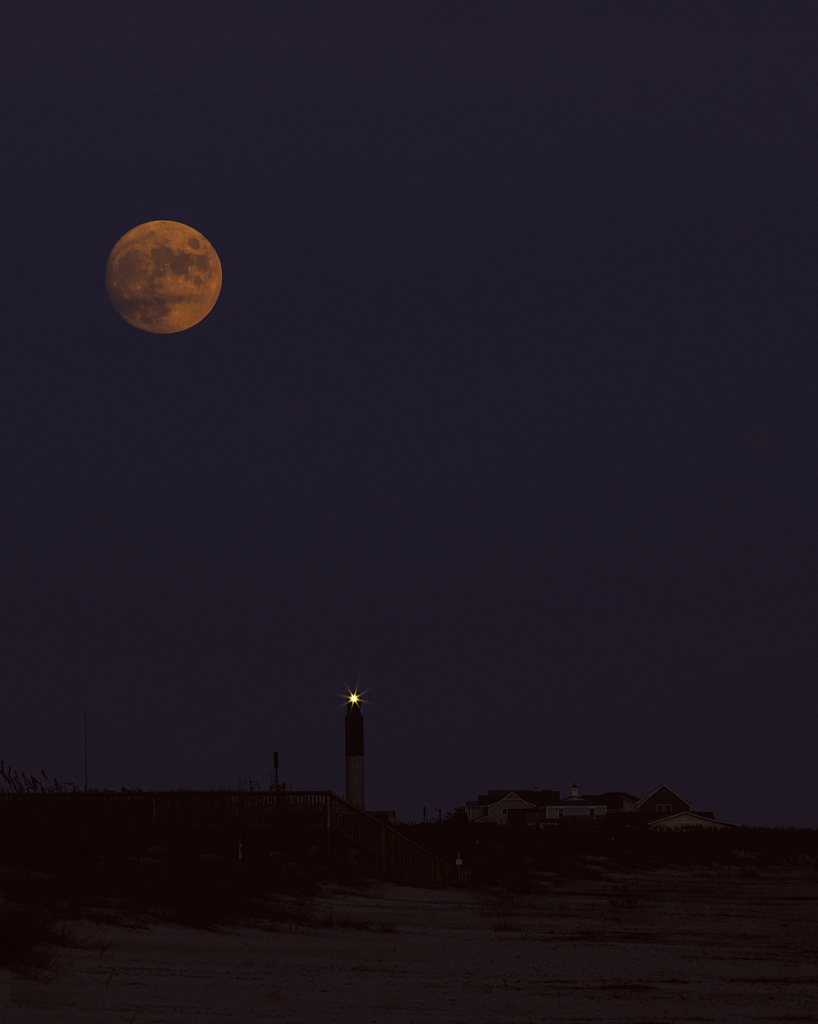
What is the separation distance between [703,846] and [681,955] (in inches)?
2055

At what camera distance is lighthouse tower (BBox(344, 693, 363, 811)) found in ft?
204

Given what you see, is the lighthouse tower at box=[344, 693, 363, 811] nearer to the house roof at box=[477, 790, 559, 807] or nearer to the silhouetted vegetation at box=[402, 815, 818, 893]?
the silhouetted vegetation at box=[402, 815, 818, 893]

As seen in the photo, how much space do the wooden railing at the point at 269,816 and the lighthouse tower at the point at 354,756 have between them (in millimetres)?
28189

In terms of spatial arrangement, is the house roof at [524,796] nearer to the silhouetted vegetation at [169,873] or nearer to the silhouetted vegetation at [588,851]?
the silhouetted vegetation at [588,851]

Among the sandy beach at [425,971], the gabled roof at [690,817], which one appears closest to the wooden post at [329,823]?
the sandy beach at [425,971]

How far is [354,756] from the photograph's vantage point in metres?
62.6

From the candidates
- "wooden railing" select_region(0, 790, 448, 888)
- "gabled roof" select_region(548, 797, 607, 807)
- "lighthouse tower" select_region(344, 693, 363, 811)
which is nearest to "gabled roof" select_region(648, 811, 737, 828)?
"gabled roof" select_region(548, 797, 607, 807)

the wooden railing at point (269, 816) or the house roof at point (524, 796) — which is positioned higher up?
the wooden railing at point (269, 816)

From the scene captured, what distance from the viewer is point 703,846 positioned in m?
67.5

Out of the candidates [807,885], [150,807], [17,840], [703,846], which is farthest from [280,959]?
[703,846]

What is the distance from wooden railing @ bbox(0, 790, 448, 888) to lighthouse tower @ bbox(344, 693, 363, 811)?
2819 cm

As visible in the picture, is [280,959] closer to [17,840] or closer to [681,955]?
[681,955]

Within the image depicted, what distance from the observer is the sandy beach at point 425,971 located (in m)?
11.7

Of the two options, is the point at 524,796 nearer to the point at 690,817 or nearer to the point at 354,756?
the point at 690,817
